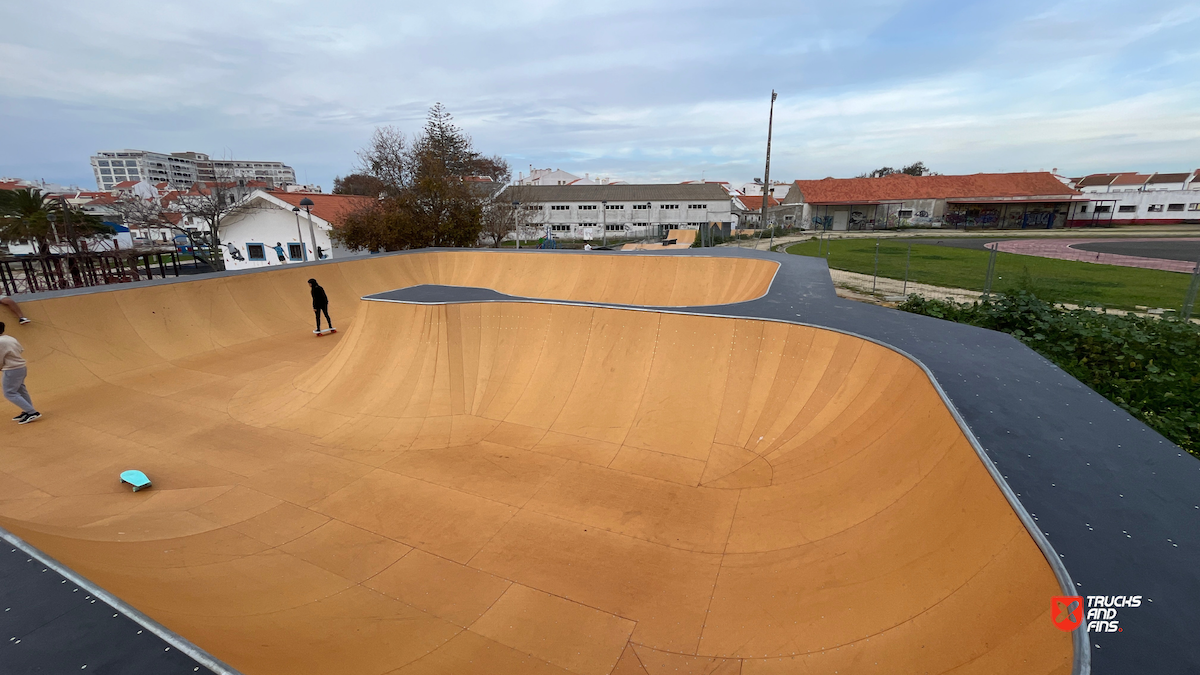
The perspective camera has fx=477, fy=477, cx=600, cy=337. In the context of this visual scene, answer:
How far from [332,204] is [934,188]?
51476 millimetres

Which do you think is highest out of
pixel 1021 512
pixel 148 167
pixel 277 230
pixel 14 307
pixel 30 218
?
pixel 148 167

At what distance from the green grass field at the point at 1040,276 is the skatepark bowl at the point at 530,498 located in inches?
286

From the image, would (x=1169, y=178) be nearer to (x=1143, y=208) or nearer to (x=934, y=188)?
(x=1143, y=208)

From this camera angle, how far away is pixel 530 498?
573 centimetres

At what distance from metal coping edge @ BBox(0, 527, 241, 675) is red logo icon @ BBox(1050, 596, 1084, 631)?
12.6 ft

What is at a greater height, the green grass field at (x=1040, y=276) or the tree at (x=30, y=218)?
the tree at (x=30, y=218)

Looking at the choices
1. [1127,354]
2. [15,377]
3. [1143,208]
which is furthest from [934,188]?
[15,377]

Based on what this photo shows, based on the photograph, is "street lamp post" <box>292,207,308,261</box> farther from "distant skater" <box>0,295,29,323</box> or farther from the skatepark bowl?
"distant skater" <box>0,295,29,323</box>

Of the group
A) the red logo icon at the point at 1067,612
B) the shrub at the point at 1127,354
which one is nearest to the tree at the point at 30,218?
the red logo icon at the point at 1067,612

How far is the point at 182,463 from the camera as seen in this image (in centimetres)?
655

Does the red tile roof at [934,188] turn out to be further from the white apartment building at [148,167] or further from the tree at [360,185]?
the white apartment building at [148,167]

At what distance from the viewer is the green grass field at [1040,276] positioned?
37.0ft

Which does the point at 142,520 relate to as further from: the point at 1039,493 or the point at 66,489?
the point at 1039,493

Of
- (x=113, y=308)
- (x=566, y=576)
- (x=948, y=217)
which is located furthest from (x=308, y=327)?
(x=948, y=217)
